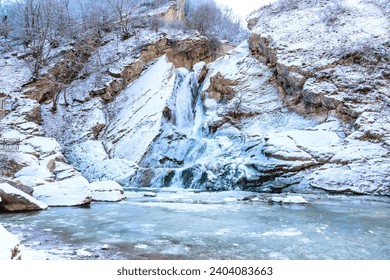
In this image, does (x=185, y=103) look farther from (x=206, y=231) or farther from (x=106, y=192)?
(x=206, y=231)

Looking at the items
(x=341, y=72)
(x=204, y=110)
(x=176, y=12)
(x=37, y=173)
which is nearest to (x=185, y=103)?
(x=204, y=110)

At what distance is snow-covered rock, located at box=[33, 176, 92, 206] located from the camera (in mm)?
9945

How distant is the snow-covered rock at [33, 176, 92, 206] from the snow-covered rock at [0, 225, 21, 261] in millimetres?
6590

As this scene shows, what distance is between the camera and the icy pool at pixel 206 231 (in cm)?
477

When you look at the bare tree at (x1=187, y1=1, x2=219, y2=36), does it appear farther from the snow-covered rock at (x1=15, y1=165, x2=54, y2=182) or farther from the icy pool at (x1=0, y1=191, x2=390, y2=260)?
the icy pool at (x1=0, y1=191, x2=390, y2=260)

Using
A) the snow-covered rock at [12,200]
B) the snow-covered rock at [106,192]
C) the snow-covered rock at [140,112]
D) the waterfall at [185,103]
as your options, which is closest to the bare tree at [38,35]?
the snow-covered rock at [140,112]

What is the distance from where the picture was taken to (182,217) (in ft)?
26.1

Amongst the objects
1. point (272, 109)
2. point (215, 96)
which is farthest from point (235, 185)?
point (215, 96)

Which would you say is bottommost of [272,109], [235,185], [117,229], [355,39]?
[235,185]

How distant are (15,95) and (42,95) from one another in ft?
5.90

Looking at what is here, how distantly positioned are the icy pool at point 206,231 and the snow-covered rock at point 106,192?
1448 millimetres

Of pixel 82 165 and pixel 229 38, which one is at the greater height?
pixel 229 38

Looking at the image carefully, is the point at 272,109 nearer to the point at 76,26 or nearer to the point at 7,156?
the point at 7,156

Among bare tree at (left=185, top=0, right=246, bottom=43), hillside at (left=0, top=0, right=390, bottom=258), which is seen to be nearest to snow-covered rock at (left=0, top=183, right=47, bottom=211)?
hillside at (left=0, top=0, right=390, bottom=258)
